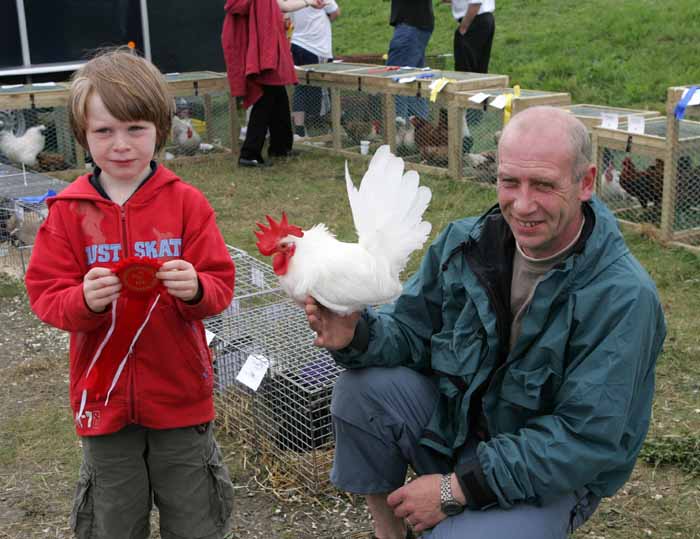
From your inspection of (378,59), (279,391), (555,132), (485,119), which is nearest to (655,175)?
(485,119)

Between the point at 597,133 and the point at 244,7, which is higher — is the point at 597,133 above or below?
below

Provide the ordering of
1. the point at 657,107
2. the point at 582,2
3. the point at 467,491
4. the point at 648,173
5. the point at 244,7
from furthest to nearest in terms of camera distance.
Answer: the point at 582,2, the point at 657,107, the point at 244,7, the point at 648,173, the point at 467,491

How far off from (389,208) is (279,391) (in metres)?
1.09

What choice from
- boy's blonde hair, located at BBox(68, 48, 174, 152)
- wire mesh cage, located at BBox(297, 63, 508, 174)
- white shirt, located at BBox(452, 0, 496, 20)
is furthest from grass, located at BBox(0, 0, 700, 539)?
white shirt, located at BBox(452, 0, 496, 20)

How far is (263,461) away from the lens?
11.0 ft

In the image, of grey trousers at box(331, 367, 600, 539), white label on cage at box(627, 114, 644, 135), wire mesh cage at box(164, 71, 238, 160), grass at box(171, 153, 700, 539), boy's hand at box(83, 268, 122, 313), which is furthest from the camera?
wire mesh cage at box(164, 71, 238, 160)

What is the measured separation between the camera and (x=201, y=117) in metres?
9.26

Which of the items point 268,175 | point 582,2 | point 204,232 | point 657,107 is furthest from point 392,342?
point 582,2

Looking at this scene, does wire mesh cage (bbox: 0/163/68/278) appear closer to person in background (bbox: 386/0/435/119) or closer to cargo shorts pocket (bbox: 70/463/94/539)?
cargo shorts pocket (bbox: 70/463/94/539)

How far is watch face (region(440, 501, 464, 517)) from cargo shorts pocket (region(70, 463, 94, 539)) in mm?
914

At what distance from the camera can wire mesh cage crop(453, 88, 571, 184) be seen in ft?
22.0

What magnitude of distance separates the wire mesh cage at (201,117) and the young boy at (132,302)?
6356 mm

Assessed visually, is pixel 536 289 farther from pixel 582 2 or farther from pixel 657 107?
pixel 582 2

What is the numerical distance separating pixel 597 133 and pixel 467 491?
417 cm
